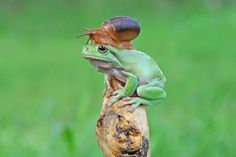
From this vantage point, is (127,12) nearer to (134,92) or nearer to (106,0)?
(106,0)

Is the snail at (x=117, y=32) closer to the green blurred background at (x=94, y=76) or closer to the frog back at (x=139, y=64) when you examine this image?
the frog back at (x=139, y=64)

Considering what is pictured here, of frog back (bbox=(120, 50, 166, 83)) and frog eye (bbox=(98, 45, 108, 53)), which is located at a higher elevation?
frog eye (bbox=(98, 45, 108, 53))

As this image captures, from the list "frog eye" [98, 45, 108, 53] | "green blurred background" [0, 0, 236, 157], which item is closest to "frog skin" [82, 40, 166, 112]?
"frog eye" [98, 45, 108, 53]

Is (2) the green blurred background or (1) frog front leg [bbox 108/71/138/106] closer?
(1) frog front leg [bbox 108/71/138/106]

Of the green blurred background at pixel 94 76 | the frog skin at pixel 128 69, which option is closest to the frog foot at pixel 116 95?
the frog skin at pixel 128 69

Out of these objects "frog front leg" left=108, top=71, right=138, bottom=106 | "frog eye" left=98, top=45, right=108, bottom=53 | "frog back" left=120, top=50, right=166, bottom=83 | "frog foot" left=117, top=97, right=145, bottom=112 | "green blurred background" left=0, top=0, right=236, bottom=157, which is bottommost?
"green blurred background" left=0, top=0, right=236, bottom=157

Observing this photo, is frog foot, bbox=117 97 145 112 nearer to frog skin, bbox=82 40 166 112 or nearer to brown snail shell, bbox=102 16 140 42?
frog skin, bbox=82 40 166 112

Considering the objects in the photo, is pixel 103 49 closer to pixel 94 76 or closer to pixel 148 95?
pixel 148 95
